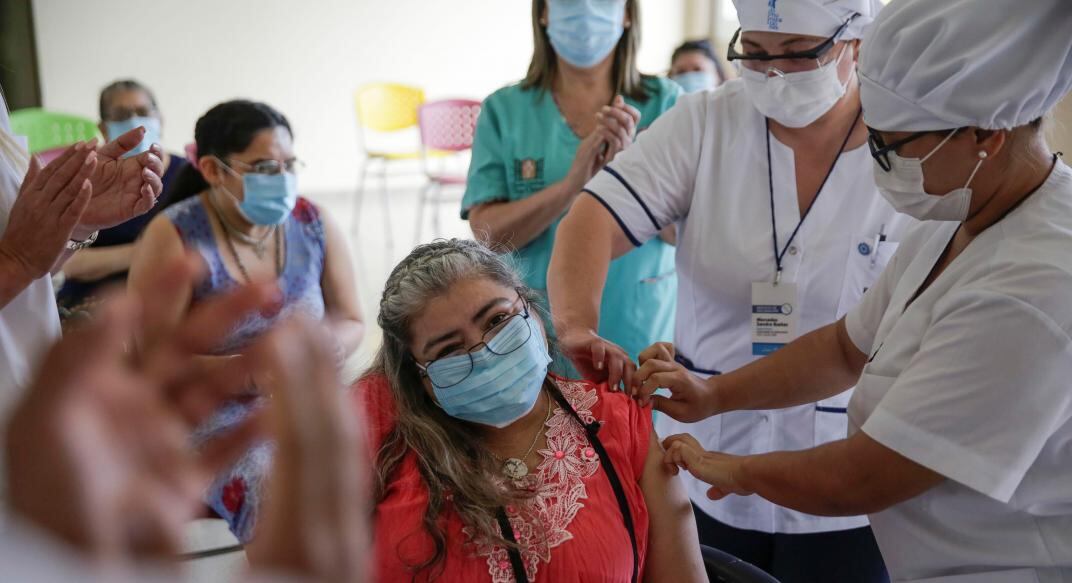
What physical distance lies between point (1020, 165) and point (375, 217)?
6.63 m

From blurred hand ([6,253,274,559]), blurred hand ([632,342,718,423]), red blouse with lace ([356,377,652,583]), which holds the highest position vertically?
blurred hand ([6,253,274,559])

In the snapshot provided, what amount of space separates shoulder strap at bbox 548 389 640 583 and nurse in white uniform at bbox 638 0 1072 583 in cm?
26

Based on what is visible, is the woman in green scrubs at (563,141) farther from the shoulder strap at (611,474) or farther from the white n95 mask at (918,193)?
the white n95 mask at (918,193)

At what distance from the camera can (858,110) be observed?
5.22 feet

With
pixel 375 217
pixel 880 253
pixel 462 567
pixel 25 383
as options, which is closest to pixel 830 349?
pixel 880 253

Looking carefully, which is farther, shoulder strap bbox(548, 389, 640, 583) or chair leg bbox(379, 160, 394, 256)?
chair leg bbox(379, 160, 394, 256)

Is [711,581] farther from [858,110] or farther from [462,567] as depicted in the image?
[858,110]

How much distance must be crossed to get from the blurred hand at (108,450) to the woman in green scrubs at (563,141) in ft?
5.06

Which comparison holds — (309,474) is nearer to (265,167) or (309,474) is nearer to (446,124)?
(265,167)

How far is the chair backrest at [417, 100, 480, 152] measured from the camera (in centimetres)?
630

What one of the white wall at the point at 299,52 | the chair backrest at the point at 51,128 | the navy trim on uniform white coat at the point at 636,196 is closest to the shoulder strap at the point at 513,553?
the navy trim on uniform white coat at the point at 636,196

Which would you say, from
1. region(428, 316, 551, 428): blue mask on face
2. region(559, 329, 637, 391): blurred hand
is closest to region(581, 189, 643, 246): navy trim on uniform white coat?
region(559, 329, 637, 391): blurred hand

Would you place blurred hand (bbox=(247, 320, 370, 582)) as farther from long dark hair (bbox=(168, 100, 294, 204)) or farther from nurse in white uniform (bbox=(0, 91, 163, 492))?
long dark hair (bbox=(168, 100, 294, 204))

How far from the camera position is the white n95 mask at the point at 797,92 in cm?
151
